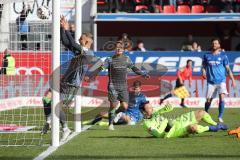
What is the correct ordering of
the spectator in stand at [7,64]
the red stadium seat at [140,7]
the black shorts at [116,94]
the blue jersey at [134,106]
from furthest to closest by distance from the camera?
the red stadium seat at [140,7] → the blue jersey at [134,106] → the spectator in stand at [7,64] → the black shorts at [116,94]

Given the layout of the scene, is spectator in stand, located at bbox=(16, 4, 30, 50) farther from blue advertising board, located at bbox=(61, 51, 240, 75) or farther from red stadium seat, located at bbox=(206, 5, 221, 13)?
red stadium seat, located at bbox=(206, 5, 221, 13)

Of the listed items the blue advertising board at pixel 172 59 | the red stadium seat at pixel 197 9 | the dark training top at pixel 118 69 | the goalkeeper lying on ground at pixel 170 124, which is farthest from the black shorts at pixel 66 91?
the red stadium seat at pixel 197 9

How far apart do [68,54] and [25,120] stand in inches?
113

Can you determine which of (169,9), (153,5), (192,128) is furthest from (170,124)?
(169,9)

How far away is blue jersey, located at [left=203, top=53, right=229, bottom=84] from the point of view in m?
19.4

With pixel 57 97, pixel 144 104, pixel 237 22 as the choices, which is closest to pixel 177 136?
pixel 144 104

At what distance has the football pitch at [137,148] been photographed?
11867mm

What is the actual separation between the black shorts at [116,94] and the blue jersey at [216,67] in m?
2.92

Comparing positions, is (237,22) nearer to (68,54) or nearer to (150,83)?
(150,83)

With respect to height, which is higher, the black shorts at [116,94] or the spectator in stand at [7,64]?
the spectator in stand at [7,64]

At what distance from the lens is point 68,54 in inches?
703

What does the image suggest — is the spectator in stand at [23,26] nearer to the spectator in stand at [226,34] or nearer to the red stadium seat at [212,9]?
the red stadium seat at [212,9]

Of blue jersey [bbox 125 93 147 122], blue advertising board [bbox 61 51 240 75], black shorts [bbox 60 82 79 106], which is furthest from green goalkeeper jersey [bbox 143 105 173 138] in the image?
blue advertising board [bbox 61 51 240 75]

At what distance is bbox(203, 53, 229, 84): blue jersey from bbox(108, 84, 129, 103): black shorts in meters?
2.92
